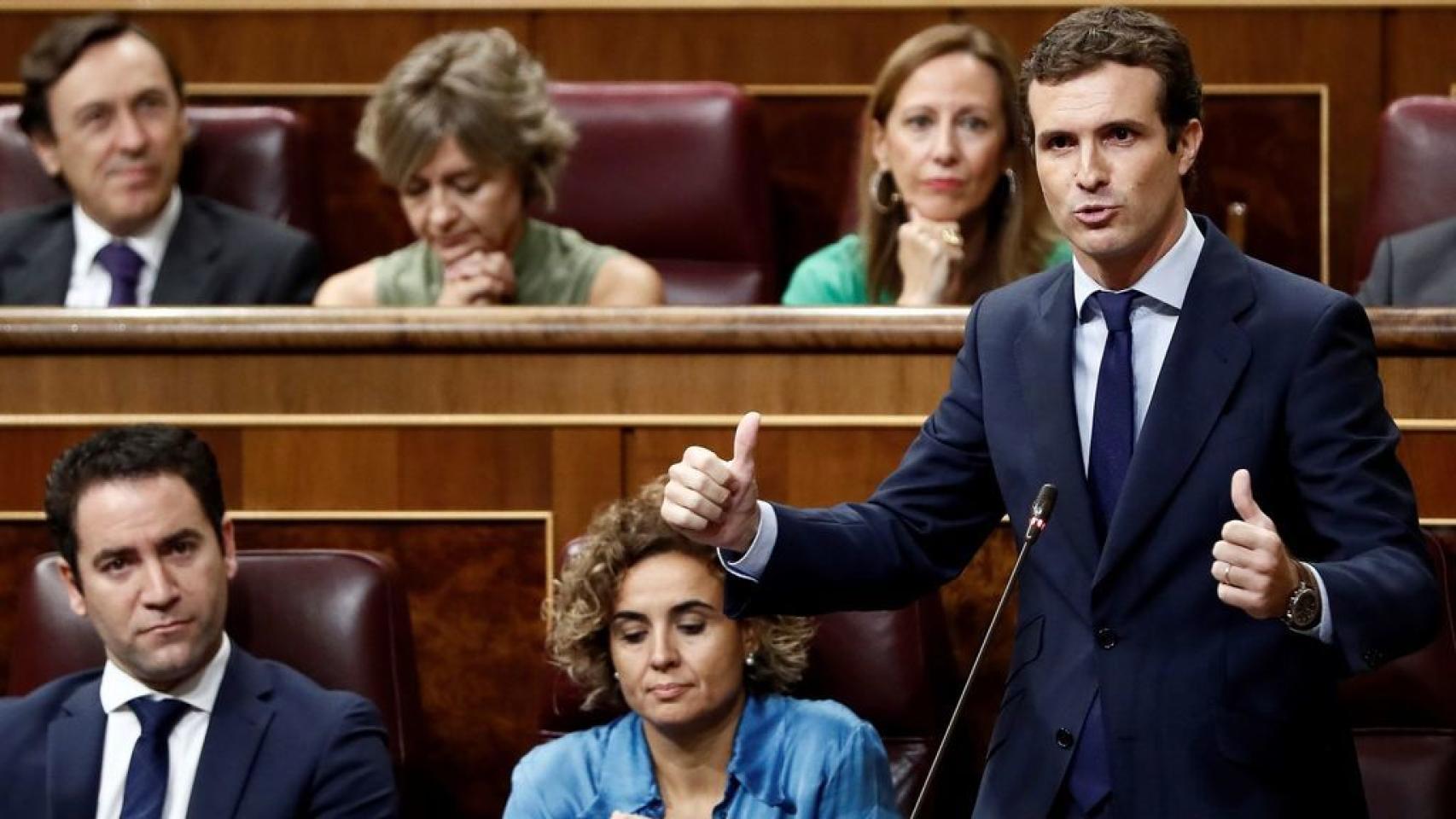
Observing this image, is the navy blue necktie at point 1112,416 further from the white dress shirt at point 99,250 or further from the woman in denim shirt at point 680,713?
the white dress shirt at point 99,250

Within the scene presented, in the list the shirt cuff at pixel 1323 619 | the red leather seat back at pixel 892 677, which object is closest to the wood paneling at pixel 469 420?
the red leather seat back at pixel 892 677

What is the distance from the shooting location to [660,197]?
79.7 inches

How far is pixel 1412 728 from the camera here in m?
1.32

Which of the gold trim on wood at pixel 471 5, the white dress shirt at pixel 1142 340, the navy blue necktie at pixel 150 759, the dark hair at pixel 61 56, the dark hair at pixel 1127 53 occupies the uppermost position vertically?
the gold trim on wood at pixel 471 5

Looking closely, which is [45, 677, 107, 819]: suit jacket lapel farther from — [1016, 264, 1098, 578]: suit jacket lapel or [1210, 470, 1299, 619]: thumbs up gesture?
[1210, 470, 1299, 619]: thumbs up gesture

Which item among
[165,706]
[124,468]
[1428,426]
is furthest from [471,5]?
[1428,426]

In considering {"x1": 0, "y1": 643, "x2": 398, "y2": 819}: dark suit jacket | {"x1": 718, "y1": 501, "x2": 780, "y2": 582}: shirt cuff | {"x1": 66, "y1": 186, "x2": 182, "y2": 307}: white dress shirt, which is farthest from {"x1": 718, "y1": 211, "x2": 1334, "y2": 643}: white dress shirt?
{"x1": 66, "y1": 186, "x2": 182, "y2": 307}: white dress shirt

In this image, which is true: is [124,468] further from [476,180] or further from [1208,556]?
[1208,556]

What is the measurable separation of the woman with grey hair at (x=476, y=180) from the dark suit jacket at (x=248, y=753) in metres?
0.53

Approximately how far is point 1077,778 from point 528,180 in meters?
1.04

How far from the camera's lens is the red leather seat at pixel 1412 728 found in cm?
130

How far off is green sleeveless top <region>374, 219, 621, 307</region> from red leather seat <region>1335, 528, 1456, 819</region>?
2.58ft

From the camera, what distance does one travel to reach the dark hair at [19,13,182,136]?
6.46 feet

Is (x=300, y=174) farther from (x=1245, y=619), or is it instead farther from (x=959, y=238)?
(x=1245, y=619)
